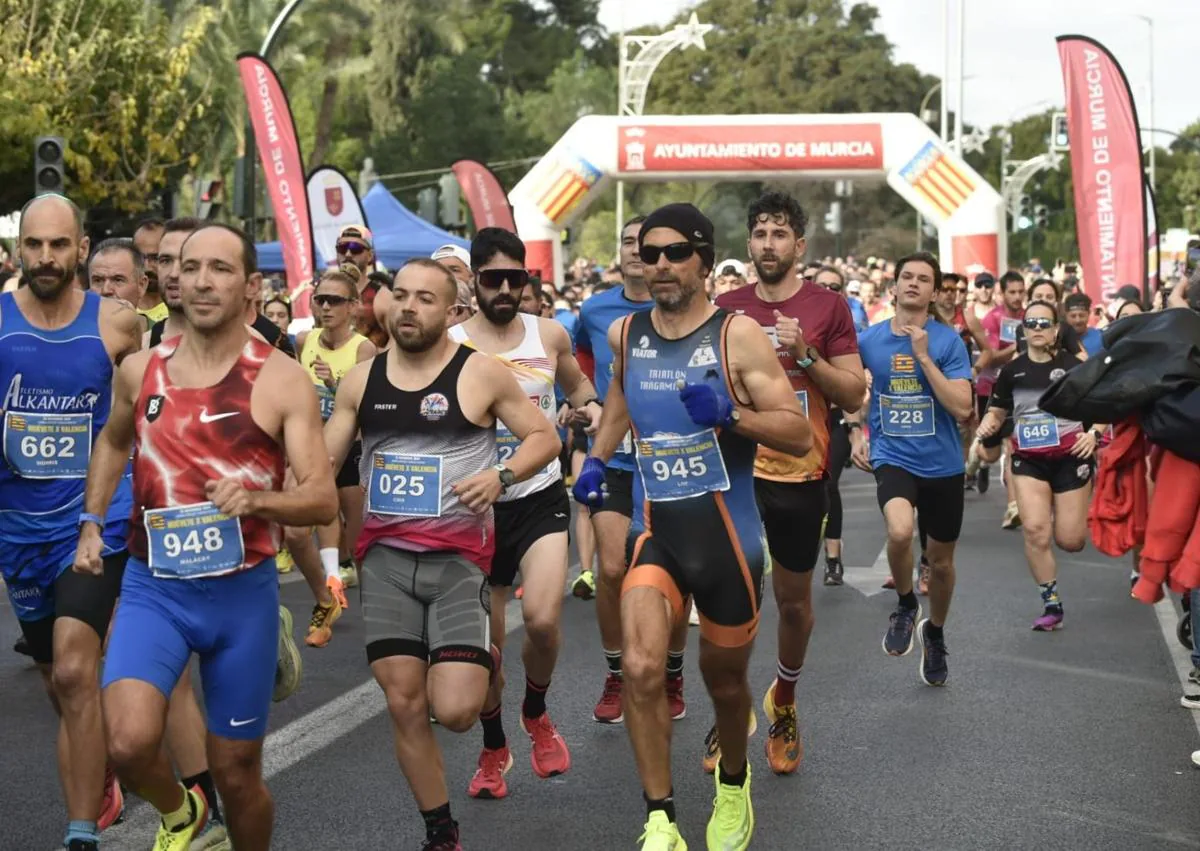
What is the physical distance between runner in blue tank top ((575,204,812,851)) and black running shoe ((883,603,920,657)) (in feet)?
10.7

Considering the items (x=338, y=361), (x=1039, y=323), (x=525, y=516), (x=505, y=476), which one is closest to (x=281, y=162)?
(x=338, y=361)

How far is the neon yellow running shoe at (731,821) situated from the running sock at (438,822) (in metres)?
0.87

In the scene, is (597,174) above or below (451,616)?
above

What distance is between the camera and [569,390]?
7.72m

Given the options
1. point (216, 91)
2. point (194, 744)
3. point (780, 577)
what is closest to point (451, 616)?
point (194, 744)

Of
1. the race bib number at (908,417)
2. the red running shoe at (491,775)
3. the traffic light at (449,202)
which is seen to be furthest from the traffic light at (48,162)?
the traffic light at (449,202)

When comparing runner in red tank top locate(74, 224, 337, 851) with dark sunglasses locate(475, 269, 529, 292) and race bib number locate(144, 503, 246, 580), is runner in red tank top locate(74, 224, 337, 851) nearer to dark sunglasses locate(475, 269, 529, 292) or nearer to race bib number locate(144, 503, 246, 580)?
race bib number locate(144, 503, 246, 580)

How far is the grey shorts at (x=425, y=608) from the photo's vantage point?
19.2 feet

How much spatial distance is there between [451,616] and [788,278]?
2404 mm

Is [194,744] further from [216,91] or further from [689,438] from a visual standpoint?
[216,91]

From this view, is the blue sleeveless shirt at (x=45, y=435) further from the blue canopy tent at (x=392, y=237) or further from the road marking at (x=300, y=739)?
the blue canopy tent at (x=392, y=237)

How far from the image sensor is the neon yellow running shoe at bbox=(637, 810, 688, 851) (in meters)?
5.72

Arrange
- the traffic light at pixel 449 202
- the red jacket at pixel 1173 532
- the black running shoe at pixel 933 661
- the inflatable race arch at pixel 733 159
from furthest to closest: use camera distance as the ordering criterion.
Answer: the inflatable race arch at pixel 733 159, the traffic light at pixel 449 202, the black running shoe at pixel 933 661, the red jacket at pixel 1173 532

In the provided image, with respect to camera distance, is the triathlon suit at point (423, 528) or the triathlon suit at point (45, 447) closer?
the triathlon suit at point (423, 528)
